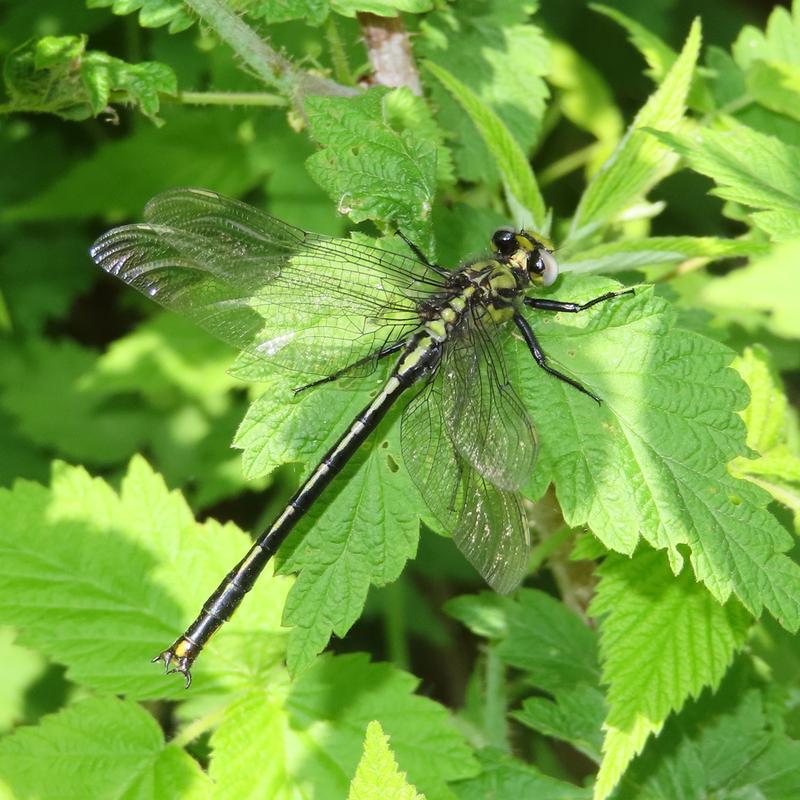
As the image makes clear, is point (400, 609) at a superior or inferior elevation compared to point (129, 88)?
inferior

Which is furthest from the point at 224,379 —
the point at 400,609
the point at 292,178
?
the point at 400,609

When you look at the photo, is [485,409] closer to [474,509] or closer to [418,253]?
[474,509]

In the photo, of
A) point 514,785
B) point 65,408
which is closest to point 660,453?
point 514,785

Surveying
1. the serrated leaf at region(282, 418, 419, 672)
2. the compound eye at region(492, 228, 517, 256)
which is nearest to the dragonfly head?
the compound eye at region(492, 228, 517, 256)

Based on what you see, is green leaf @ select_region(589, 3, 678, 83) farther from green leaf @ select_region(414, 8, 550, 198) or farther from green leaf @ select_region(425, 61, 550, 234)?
green leaf @ select_region(425, 61, 550, 234)

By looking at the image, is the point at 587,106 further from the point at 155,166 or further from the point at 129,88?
the point at 129,88

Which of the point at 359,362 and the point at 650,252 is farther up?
the point at 650,252
